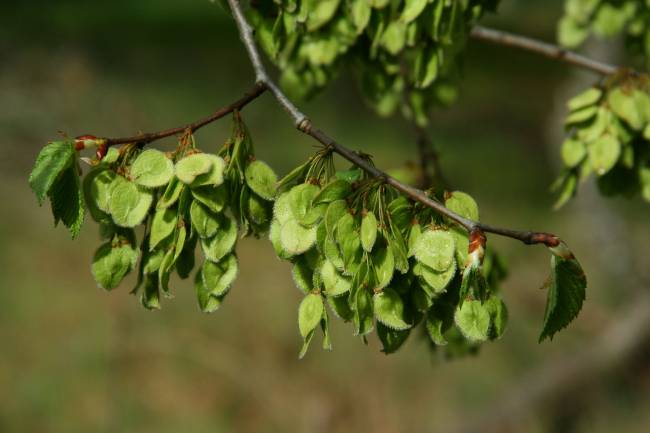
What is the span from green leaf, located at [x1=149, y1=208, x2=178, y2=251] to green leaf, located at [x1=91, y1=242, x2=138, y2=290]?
70mm

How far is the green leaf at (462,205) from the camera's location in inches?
45.7

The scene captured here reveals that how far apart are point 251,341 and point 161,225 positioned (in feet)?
14.0

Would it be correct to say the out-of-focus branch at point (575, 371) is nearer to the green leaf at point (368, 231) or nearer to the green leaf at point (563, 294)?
the green leaf at point (563, 294)

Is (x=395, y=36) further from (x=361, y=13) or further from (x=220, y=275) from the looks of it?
(x=220, y=275)

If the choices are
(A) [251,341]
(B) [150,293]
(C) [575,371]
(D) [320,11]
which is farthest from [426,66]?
(A) [251,341]

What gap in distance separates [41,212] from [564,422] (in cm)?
408

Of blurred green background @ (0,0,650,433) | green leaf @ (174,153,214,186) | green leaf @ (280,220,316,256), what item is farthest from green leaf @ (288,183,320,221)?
blurred green background @ (0,0,650,433)

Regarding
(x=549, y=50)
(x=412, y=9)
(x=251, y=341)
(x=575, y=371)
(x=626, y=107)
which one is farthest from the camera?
(x=251, y=341)

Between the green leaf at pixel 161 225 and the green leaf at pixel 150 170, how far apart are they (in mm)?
47

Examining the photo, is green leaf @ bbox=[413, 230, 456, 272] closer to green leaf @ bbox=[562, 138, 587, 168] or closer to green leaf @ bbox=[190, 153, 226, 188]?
green leaf @ bbox=[190, 153, 226, 188]

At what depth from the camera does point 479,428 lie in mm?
4711

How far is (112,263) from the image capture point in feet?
3.97

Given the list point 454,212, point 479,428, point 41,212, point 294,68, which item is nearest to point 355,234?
point 454,212

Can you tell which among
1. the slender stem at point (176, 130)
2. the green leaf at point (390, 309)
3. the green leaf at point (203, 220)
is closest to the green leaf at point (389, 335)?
the green leaf at point (390, 309)
